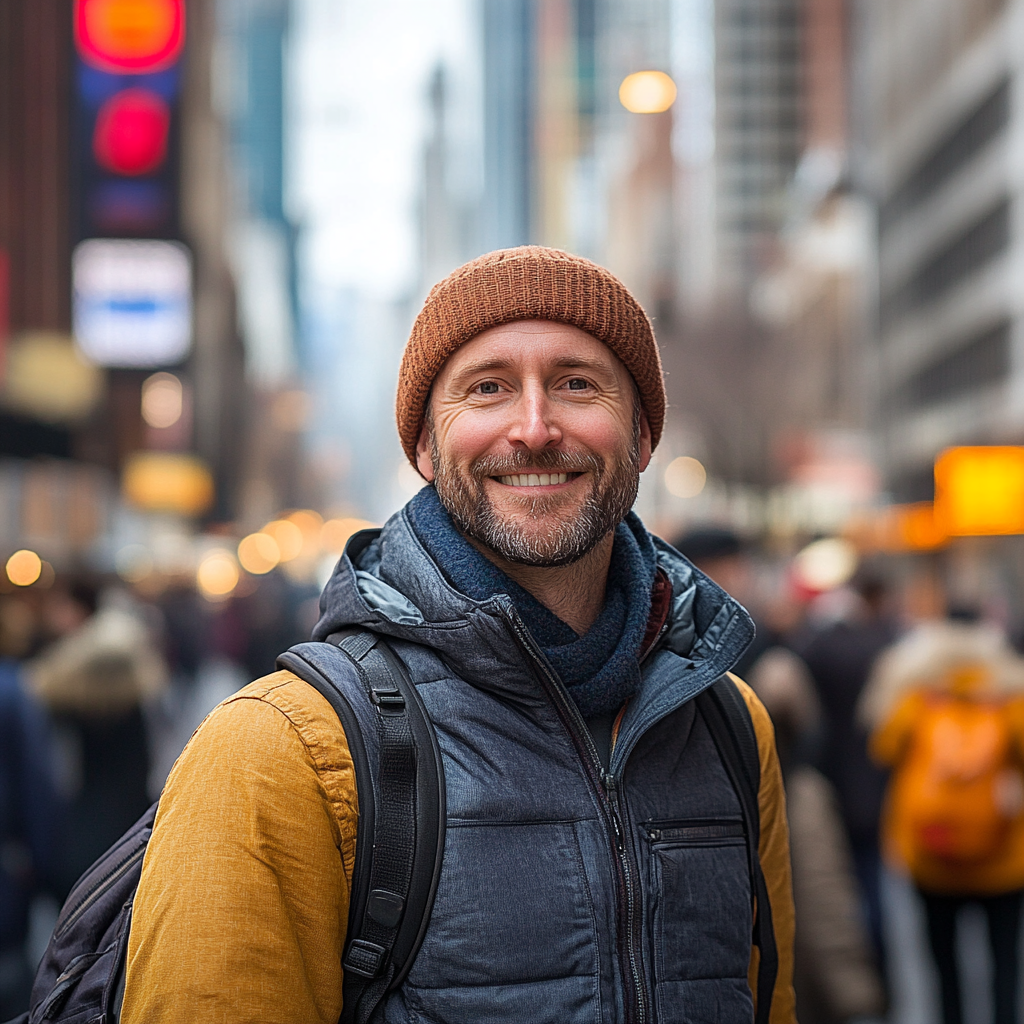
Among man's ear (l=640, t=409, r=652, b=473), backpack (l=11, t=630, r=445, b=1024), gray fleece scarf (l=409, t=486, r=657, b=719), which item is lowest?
backpack (l=11, t=630, r=445, b=1024)

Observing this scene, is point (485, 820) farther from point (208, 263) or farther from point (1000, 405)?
point (208, 263)

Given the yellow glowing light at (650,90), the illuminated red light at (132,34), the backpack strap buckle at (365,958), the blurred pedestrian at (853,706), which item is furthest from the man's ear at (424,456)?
the illuminated red light at (132,34)

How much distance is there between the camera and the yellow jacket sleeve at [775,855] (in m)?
2.90

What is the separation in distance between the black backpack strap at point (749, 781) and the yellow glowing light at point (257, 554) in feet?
163

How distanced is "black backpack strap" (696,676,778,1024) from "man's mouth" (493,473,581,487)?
55 cm

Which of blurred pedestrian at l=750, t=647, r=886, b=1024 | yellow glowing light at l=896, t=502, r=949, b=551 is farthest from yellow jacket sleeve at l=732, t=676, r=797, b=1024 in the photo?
yellow glowing light at l=896, t=502, r=949, b=551

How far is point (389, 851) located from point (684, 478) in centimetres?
7339

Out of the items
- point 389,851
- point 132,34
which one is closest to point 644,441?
point 389,851

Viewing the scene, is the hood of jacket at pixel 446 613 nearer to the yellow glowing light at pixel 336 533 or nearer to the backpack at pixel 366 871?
the backpack at pixel 366 871

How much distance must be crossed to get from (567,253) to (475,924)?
53.0 inches

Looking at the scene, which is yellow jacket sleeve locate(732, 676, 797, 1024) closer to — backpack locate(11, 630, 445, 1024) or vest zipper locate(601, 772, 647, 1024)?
vest zipper locate(601, 772, 647, 1024)

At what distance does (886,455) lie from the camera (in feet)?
213

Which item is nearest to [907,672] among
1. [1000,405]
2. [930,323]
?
[1000,405]

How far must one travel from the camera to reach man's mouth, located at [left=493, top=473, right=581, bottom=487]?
2649mm
